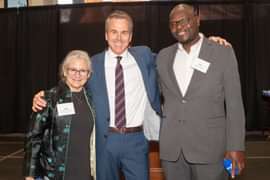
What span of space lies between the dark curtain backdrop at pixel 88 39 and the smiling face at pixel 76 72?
20.0 feet

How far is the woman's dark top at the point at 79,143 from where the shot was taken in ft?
7.20

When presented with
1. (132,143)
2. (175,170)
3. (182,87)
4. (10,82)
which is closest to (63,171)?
(132,143)

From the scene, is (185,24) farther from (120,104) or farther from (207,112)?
(120,104)

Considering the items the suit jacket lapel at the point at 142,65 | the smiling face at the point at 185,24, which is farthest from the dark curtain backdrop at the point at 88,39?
the smiling face at the point at 185,24

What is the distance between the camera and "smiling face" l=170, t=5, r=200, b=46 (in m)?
2.12

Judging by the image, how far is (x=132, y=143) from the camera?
232cm

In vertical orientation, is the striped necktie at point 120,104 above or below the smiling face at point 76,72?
below

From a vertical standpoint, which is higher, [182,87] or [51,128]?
[182,87]

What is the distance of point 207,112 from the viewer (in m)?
2.09

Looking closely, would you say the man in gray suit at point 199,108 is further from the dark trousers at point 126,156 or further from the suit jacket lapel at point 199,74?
the dark trousers at point 126,156

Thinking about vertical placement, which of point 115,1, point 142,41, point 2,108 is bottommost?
point 2,108

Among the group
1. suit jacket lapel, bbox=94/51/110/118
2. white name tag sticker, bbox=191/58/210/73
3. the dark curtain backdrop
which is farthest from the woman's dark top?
the dark curtain backdrop

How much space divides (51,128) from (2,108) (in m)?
7.10

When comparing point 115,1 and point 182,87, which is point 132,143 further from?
point 115,1
